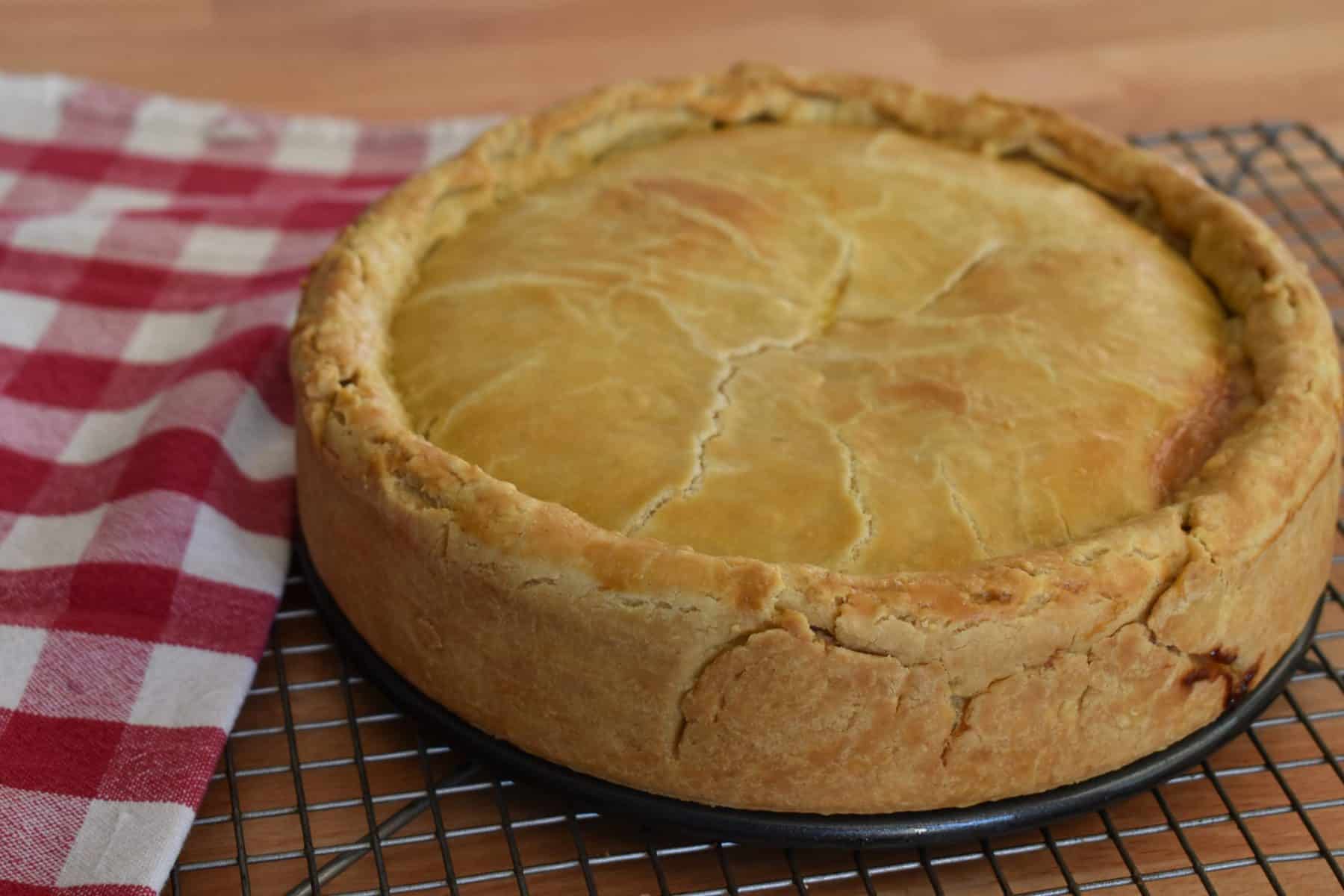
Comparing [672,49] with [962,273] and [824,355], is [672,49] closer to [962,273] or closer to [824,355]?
[962,273]

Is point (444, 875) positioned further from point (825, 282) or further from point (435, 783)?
point (825, 282)

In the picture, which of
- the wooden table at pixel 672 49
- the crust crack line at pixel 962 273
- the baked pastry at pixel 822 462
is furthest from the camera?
the wooden table at pixel 672 49

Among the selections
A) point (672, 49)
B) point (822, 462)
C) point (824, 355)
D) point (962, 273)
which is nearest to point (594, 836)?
point (822, 462)

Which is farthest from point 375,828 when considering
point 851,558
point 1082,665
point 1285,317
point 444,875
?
point 1285,317

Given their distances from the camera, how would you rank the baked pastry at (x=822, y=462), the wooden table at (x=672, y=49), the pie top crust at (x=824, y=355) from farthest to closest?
the wooden table at (x=672, y=49) < the pie top crust at (x=824, y=355) < the baked pastry at (x=822, y=462)

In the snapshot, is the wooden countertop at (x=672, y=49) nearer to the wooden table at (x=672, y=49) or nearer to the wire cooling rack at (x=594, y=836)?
the wooden table at (x=672, y=49)

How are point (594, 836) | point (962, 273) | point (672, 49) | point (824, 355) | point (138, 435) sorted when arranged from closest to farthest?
point (594, 836) < point (824, 355) < point (962, 273) < point (138, 435) < point (672, 49)

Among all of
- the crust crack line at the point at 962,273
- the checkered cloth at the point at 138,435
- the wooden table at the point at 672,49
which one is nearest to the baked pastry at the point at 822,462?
the crust crack line at the point at 962,273
